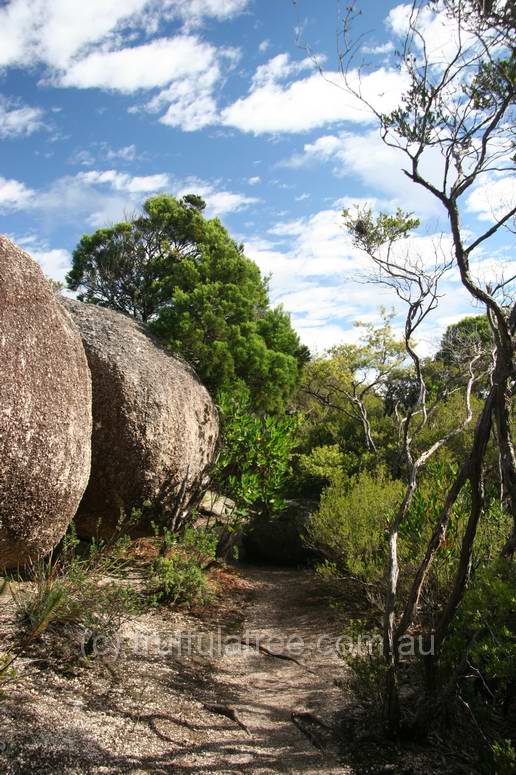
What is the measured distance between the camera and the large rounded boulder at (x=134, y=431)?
19.6ft

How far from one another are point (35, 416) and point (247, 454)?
4.24 m

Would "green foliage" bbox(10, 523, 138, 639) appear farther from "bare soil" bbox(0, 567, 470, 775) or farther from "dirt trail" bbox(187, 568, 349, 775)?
"dirt trail" bbox(187, 568, 349, 775)

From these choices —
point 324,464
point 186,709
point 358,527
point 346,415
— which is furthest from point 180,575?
point 346,415

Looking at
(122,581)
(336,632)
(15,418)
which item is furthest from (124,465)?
(336,632)

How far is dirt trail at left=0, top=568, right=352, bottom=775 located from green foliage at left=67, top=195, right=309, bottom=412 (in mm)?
3928

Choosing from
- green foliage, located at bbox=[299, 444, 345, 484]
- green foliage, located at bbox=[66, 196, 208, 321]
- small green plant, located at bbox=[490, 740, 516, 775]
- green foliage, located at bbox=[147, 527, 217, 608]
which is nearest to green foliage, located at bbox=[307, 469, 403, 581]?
green foliage, located at bbox=[147, 527, 217, 608]

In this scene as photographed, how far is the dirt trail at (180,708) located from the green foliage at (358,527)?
3.01ft

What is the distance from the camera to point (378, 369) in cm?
1531

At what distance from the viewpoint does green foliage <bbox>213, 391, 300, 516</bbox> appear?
26.0 ft

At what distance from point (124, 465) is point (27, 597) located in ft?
5.88

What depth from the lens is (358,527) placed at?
7023 mm

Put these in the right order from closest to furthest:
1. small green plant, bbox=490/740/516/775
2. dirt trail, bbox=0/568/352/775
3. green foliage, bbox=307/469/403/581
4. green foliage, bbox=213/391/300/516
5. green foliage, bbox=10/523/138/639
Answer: small green plant, bbox=490/740/516/775
dirt trail, bbox=0/568/352/775
green foliage, bbox=10/523/138/639
green foliage, bbox=307/469/403/581
green foliage, bbox=213/391/300/516

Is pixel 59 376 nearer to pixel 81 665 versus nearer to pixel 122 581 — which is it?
pixel 81 665

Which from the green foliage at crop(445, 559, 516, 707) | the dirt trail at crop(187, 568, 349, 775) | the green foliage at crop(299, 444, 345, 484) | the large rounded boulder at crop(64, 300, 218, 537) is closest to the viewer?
the green foliage at crop(445, 559, 516, 707)
